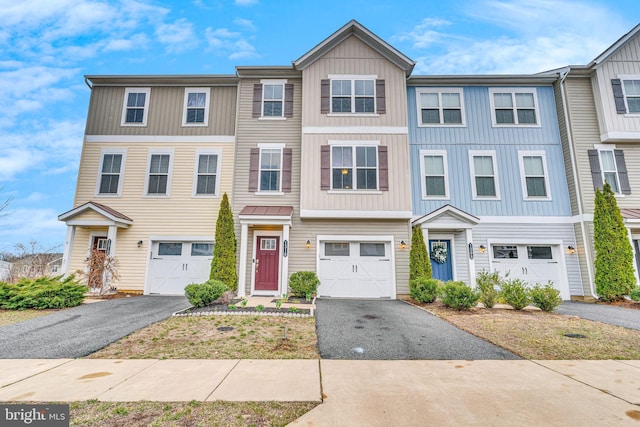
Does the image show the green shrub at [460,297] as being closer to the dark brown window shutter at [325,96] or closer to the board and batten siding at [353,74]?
the board and batten siding at [353,74]

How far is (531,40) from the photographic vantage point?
47.4 feet

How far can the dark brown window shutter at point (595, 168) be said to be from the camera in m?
11.0

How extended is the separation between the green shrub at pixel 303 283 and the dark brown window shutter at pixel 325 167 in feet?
10.5

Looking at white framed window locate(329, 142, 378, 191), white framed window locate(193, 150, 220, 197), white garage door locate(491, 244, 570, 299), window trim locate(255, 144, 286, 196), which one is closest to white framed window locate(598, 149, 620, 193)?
white garage door locate(491, 244, 570, 299)

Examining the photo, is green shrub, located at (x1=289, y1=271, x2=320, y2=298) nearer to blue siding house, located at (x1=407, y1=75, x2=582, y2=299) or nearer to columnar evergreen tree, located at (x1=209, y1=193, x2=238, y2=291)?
columnar evergreen tree, located at (x1=209, y1=193, x2=238, y2=291)

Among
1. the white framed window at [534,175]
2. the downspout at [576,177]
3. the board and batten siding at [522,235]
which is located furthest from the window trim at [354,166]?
the downspout at [576,177]

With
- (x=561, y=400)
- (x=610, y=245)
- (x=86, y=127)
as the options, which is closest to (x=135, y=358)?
(x=561, y=400)

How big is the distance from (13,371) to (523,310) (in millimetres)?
10487

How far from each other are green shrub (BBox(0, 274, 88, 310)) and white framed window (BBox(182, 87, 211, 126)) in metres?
7.15

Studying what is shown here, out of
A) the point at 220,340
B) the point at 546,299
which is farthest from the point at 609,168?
the point at 220,340

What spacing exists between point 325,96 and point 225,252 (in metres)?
6.94

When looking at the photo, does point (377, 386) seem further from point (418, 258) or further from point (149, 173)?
point (149, 173)

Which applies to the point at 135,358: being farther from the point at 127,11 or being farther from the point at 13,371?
the point at 127,11

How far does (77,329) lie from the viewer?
19.5 feet
